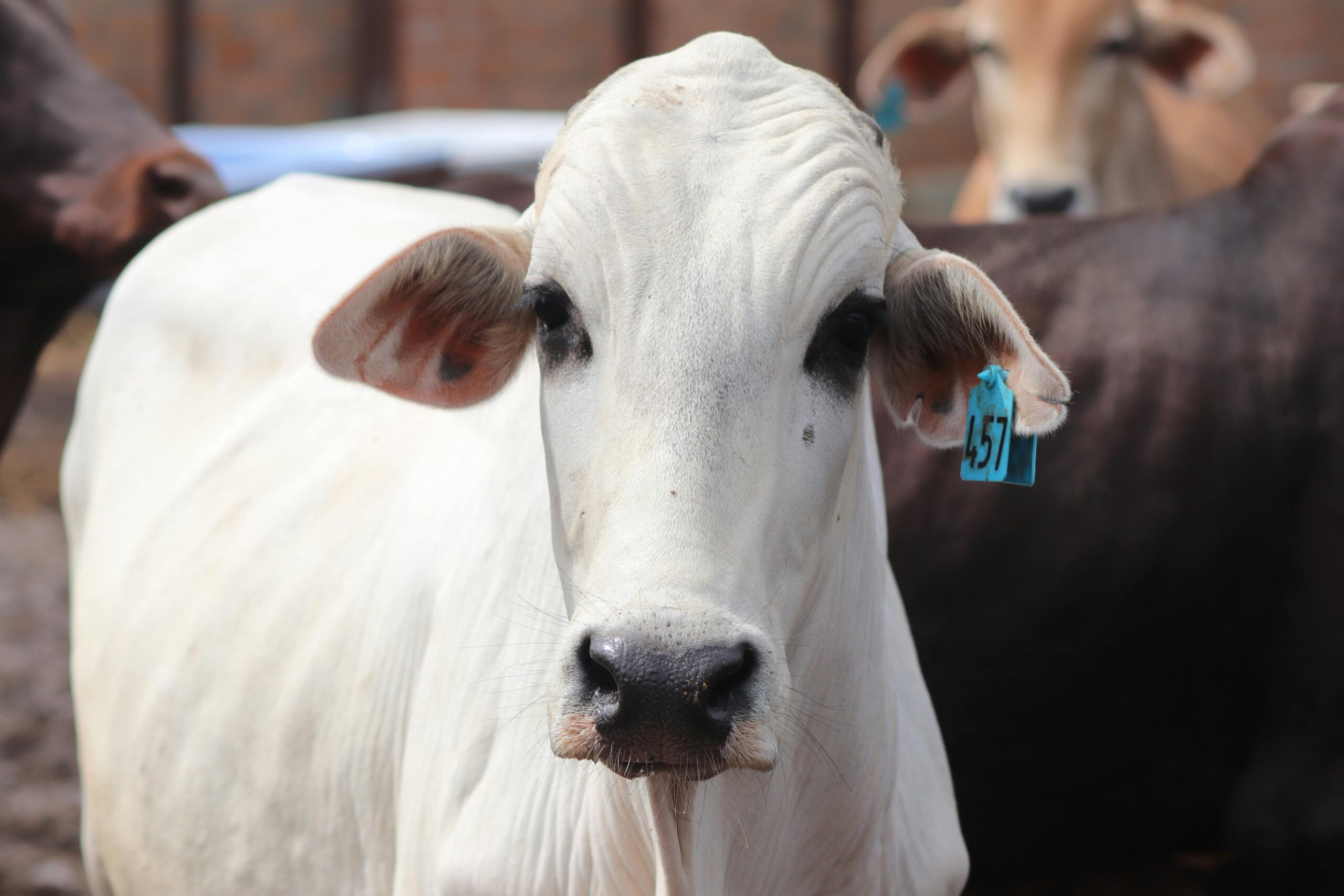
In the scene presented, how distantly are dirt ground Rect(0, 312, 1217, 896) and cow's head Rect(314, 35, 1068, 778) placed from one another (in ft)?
6.29

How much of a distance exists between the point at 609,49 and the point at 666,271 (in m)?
8.32

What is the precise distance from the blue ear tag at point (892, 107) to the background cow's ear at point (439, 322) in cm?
357

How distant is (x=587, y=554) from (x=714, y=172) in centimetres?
49

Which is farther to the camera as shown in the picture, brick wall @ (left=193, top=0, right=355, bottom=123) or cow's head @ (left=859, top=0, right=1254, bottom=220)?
brick wall @ (left=193, top=0, right=355, bottom=123)

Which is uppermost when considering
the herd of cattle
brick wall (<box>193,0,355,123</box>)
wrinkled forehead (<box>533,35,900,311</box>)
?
wrinkled forehead (<box>533,35,900,311</box>)

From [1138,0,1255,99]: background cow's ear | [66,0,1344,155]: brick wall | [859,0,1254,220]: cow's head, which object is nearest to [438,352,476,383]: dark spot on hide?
[859,0,1254,220]: cow's head

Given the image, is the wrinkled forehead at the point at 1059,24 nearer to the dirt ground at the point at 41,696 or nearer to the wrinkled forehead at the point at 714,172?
the dirt ground at the point at 41,696

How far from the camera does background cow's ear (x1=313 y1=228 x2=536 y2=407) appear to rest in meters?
1.97

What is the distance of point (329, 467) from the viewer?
8.93ft

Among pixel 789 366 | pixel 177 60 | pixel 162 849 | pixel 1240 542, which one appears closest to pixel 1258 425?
pixel 1240 542

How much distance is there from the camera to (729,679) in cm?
156

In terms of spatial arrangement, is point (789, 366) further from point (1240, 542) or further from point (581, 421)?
point (1240, 542)

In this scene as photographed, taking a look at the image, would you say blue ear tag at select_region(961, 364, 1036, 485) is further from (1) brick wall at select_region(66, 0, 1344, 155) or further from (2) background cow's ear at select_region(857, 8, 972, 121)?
(1) brick wall at select_region(66, 0, 1344, 155)

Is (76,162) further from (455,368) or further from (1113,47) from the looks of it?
(1113,47)
